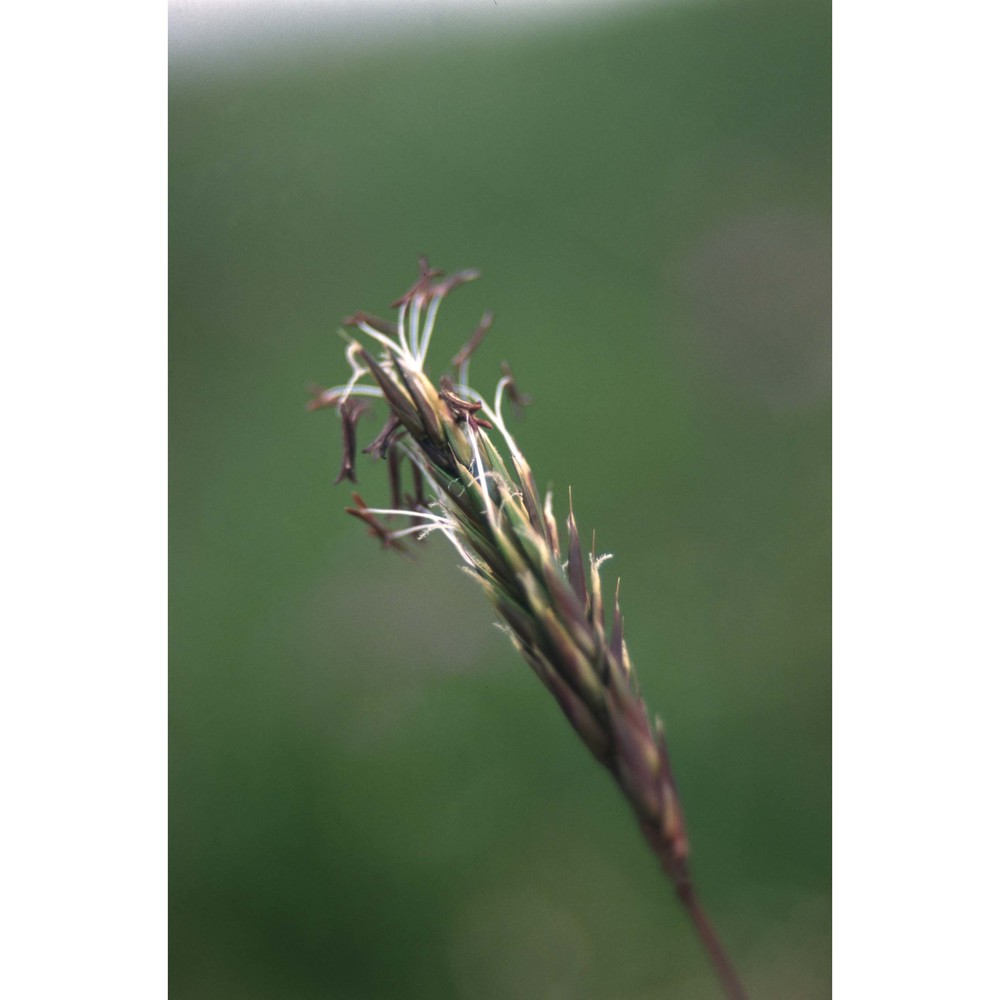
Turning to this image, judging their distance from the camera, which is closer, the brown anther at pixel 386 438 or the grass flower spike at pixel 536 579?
the grass flower spike at pixel 536 579

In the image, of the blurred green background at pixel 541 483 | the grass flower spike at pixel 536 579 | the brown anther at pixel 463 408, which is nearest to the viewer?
the grass flower spike at pixel 536 579

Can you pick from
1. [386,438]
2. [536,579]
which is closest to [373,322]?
[386,438]

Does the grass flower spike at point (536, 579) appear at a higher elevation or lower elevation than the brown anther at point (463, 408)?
lower

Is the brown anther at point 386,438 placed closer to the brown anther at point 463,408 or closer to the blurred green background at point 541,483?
the brown anther at point 463,408

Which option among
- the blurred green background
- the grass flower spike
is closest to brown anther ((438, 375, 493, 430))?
the grass flower spike

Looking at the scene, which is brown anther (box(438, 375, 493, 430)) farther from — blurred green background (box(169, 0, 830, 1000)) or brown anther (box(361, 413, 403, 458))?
blurred green background (box(169, 0, 830, 1000))

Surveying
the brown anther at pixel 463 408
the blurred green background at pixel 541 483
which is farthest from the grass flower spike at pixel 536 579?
the blurred green background at pixel 541 483
